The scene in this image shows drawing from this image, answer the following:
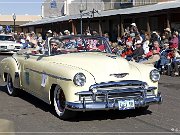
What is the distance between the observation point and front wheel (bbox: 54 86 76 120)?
24.0 ft

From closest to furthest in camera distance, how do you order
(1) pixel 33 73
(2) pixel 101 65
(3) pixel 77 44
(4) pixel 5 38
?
(2) pixel 101 65 → (1) pixel 33 73 → (3) pixel 77 44 → (4) pixel 5 38

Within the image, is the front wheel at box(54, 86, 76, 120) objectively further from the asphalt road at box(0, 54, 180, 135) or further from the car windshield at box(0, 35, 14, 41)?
the car windshield at box(0, 35, 14, 41)

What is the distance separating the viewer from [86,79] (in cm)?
705

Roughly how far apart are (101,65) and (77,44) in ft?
5.32

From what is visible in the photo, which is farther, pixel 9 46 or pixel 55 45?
pixel 9 46

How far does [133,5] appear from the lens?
34281 millimetres

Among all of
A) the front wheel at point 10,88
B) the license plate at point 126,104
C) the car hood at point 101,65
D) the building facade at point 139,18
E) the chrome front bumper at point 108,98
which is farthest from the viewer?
the building facade at point 139,18

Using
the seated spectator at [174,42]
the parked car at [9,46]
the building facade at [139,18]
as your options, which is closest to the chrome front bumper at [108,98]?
the seated spectator at [174,42]

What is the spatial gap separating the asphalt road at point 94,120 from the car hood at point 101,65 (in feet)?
2.52

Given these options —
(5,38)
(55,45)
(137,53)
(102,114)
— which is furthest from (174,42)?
(5,38)

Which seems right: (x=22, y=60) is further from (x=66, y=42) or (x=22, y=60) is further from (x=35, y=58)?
(x=66, y=42)

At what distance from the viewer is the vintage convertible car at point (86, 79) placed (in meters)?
7.01

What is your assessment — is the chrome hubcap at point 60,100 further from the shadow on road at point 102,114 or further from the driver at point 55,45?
the driver at point 55,45

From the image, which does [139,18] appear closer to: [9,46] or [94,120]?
[9,46]
